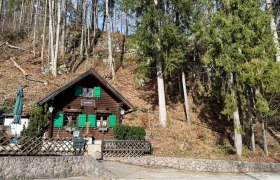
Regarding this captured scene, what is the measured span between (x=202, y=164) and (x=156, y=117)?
28.7 ft

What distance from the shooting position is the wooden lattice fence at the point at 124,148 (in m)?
16.8

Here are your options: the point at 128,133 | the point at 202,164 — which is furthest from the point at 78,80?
the point at 202,164

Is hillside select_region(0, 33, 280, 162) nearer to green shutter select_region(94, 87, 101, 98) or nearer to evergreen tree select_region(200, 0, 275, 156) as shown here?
evergreen tree select_region(200, 0, 275, 156)

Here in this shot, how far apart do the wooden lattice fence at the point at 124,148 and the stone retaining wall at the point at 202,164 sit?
2.46 feet

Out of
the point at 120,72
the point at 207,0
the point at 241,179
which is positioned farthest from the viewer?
the point at 120,72

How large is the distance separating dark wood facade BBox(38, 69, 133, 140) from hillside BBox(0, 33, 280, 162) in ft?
6.89

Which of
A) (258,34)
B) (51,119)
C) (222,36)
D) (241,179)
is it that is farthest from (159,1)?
(241,179)

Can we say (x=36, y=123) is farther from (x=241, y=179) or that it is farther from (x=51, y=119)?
(x=241, y=179)

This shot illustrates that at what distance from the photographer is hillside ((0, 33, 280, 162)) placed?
1867 cm

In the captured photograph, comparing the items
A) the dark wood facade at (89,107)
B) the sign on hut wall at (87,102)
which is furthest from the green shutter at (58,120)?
the sign on hut wall at (87,102)

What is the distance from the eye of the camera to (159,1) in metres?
23.0

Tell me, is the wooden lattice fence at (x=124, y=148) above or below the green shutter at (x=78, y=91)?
below

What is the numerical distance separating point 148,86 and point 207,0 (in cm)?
1261

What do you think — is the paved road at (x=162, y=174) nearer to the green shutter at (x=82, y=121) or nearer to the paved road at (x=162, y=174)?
the paved road at (x=162, y=174)
